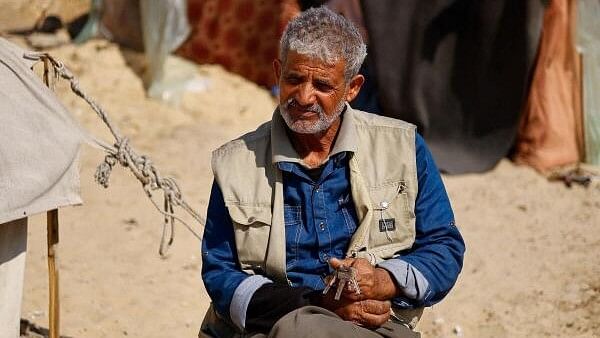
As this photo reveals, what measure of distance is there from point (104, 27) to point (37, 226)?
3.09 meters

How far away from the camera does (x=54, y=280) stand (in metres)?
3.86

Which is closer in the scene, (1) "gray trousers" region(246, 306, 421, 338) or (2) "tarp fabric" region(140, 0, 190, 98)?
(1) "gray trousers" region(246, 306, 421, 338)

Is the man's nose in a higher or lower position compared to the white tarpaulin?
higher

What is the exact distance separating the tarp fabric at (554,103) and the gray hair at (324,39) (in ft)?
14.4

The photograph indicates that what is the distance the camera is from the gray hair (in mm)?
3104

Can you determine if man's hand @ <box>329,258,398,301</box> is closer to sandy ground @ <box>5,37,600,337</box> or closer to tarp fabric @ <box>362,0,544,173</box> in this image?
sandy ground @ <box>5,37,600,337</box>

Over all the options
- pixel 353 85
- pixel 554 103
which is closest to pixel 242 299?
pixel 353 85

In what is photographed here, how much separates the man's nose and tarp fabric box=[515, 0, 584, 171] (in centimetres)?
446

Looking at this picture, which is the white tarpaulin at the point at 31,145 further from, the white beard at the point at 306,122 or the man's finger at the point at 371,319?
the man's finger at the point at 371,319

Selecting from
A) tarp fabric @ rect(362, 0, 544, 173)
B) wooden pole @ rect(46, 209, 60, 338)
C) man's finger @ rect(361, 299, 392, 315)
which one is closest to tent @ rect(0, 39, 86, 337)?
wooden pole @ rect(46, 209, 60, 338)

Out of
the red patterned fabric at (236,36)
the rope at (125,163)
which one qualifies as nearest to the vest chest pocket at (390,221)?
the rope at (125,163)

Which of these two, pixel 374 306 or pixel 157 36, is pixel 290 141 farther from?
pixel 157 36

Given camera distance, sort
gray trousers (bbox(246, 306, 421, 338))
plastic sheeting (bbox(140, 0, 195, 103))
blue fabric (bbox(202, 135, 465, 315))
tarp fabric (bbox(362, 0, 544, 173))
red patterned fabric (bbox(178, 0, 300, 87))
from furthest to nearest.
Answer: red patterned fabric (bbox(178, 0, 300, 87)), plastic sheeting (bbox(140, 0, 195, 103)), tarp fabric (bbox(362, 0, 544, 173)), blue fabric (bbox(202, 135, 465, 315)), gray trousers (bbox(246, 306, 421, 338))

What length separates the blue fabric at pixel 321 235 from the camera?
10.5ft
